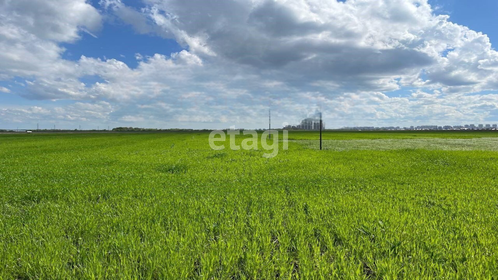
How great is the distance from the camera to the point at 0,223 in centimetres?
535

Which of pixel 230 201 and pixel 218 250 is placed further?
pixel 230 201

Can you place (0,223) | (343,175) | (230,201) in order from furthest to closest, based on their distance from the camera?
(343,175) < (230,201) < (0,223)

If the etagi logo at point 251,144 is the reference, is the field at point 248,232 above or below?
below

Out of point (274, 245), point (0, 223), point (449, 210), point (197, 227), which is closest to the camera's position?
point (274, 245)

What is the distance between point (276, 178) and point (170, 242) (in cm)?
701

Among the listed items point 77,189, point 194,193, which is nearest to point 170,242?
point 194,193

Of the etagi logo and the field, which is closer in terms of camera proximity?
the field

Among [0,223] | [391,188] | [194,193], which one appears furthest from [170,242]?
[391,188]

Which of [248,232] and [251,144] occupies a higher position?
[251,144]

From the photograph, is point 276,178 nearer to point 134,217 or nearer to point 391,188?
point 391,188

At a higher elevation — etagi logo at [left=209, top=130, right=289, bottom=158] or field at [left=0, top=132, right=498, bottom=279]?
etagi logo at [left=209, top=130, right=289, bottom=158]

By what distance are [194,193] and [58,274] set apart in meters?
4.68

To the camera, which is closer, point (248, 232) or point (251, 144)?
point (248, 232)

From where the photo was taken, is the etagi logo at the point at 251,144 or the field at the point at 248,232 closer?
the field at the point at 248,232
